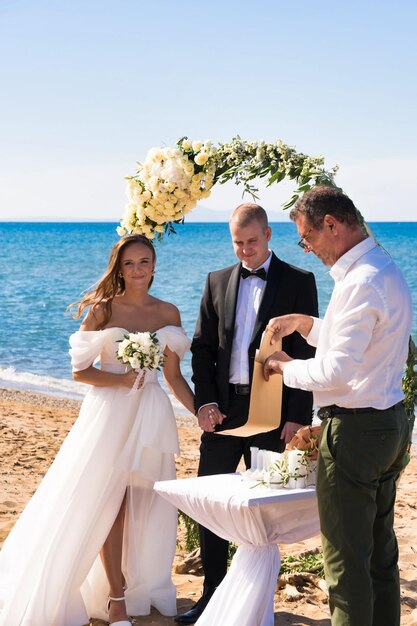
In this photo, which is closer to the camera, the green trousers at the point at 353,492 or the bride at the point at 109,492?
the green trousers at the point at 353,492

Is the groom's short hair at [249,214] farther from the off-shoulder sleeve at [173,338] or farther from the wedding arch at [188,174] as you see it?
the off-shoulder sleeve at [173,338]

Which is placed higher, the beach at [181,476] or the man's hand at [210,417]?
the man's hand at [210,417]

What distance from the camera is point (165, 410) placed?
5.23m

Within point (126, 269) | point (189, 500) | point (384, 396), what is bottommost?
→ point (189, 500)

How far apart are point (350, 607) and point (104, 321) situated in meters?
2.24

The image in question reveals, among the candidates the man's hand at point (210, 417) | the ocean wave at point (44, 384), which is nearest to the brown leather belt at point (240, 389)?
the man's hand at point (210, 417)

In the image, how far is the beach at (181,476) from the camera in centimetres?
532

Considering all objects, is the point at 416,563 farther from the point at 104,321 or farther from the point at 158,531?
the point at 104,321

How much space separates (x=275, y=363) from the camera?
13.3 feet

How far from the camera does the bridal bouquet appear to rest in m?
4.96

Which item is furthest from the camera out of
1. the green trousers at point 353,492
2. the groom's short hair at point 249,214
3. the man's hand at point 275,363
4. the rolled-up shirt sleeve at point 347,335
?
the groom's short hair at point 249,214

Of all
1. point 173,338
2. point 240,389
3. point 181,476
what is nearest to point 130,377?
point 173,338

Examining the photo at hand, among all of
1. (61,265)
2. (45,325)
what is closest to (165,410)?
(45,325)

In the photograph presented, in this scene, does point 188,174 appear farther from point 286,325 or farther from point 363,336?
point 363,336
